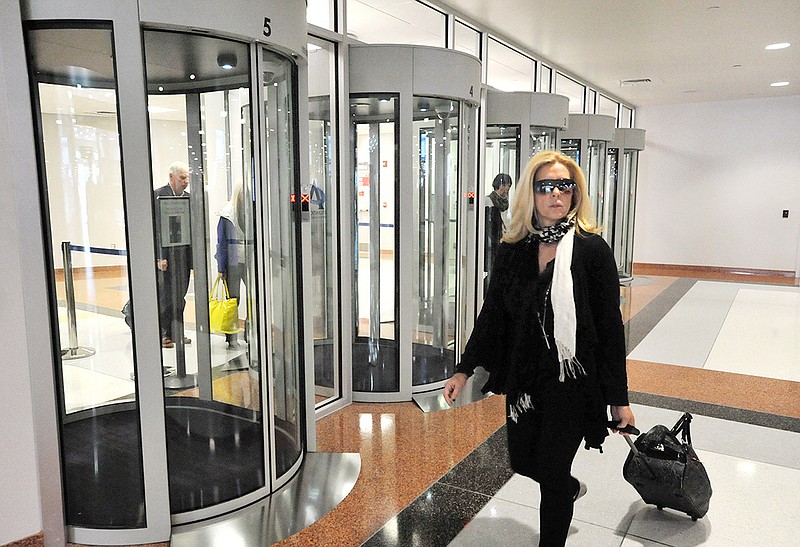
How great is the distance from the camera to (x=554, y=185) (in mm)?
2449

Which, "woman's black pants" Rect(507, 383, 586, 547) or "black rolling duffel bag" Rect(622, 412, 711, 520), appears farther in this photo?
"black rolling duffel bag" Rect(622, 412, 711, 520)

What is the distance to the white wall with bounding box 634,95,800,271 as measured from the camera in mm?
12484

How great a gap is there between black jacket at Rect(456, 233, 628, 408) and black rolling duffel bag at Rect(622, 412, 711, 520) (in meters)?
0.71

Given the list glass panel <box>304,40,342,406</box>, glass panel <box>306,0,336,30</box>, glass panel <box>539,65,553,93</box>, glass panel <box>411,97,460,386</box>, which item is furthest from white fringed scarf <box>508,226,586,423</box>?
glass panel <box>539,65,553,93</box>

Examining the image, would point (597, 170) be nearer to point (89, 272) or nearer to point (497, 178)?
point (497, 178)

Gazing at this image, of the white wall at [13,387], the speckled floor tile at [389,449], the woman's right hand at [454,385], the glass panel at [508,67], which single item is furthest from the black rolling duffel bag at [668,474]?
the glass panel at [508,67]

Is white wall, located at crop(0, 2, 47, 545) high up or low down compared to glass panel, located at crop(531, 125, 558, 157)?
down

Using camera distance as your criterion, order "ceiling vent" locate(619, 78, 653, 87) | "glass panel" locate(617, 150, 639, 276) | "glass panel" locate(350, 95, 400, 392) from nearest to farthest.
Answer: "glass panel" locate(350, 95, 400, 392)
"ceiling vent" locate(619, 78, 653, 87)
"glass panel" locate(617, 150, 639, 276)

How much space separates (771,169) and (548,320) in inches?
496

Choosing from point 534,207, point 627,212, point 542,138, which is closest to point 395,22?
point 542,138

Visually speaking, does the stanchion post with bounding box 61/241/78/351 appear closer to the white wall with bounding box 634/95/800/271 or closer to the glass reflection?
the glass reflection

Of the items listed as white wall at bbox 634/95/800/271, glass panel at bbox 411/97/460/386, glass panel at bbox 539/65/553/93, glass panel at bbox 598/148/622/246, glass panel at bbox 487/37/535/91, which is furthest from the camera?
white wall at bbox 634/95/800/271

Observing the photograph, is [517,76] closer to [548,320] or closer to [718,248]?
[718,248]

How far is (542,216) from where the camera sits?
8.29 ft
